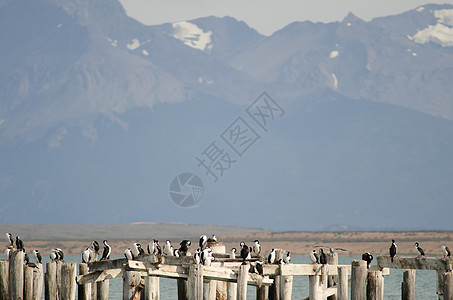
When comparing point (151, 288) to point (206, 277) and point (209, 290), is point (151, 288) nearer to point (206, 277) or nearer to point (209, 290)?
point (206, 277)

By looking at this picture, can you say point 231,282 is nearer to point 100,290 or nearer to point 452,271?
point 100,290

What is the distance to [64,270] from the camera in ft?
94.7

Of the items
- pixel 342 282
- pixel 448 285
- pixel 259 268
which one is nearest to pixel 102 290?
pixel 259 268

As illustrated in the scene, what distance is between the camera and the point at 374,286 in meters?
25.7

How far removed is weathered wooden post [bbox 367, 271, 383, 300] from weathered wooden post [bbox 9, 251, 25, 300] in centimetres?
1302

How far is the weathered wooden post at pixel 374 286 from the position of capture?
25703 millimetres

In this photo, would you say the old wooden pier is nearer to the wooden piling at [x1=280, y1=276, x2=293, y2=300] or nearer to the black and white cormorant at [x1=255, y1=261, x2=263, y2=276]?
the wooden piling at [x1=280, y1=276, x2=293, y2=300]

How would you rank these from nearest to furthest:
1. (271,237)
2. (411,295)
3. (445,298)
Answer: (445,298) → (411,295) → (271,237)

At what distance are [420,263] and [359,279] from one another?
7.20 ft

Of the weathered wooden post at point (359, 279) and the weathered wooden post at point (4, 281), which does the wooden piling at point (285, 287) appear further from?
the weathered wooden post at point (4, 281)

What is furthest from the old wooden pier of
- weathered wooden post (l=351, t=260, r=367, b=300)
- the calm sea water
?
the calm sea water

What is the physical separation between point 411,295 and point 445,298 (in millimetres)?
1990

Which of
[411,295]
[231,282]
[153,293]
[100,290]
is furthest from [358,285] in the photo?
[100,290]

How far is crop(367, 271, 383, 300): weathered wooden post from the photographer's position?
25703 mm
